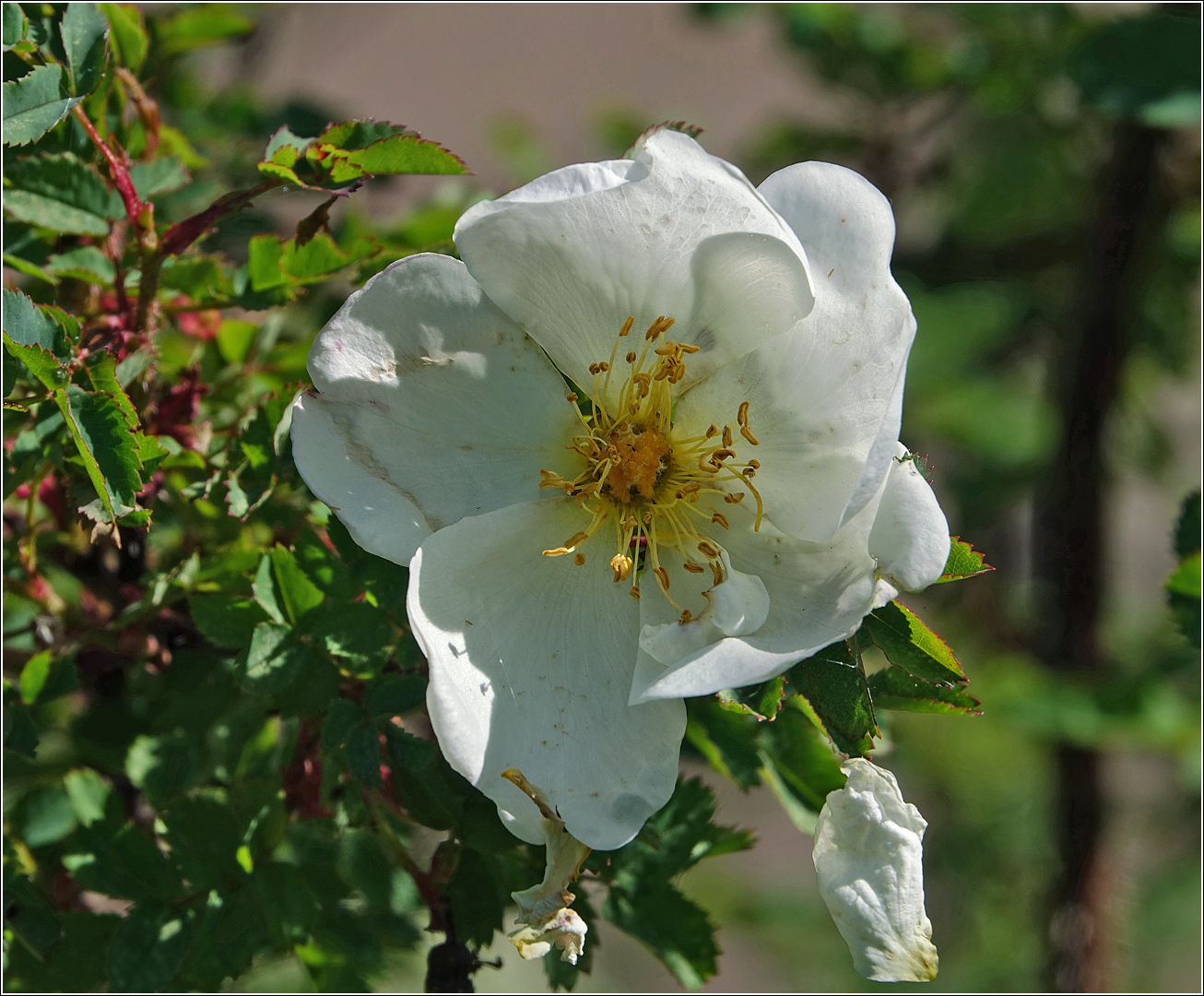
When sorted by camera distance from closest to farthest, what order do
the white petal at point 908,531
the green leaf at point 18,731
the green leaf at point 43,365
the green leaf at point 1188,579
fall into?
the white petal at point 908,531 < the green leaf at point 43,365 < the green leaf at point 18,731 < the green leaf at point 1188,579

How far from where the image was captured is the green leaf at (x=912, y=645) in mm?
699

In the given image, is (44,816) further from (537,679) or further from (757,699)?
(757,699)

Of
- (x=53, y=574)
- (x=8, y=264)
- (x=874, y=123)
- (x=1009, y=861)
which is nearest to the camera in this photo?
(x=8, y=264)

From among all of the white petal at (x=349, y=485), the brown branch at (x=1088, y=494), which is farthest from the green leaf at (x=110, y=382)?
the brown branch at (x=1088, y=494)

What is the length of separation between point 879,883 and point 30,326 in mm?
694

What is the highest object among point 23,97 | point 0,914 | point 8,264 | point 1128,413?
point 23,97

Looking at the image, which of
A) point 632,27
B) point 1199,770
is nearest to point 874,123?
point 1199,770

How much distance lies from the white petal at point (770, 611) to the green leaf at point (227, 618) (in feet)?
1.01

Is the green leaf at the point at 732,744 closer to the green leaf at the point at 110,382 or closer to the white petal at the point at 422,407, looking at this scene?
the white petal at the point at 422,407

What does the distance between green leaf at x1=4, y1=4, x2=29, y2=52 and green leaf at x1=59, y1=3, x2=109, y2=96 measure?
0.03 metres

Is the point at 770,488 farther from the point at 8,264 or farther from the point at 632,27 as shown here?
the point at 632,27

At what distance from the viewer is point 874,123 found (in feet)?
5.90

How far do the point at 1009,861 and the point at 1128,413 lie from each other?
2.90 ft

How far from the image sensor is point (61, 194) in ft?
2.84
